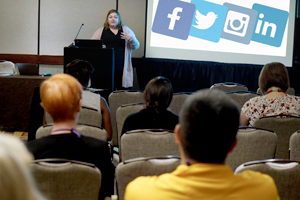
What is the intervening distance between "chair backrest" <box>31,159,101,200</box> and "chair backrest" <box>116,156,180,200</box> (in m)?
0.14

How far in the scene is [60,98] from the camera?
1922 millimetres

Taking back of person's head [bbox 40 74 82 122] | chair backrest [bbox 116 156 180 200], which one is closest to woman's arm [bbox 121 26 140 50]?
back of person's head [bbox 40 74 82 122]

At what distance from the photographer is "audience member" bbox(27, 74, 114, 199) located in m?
1.83

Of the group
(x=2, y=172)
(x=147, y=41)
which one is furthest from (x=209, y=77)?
(x=2, y=172)

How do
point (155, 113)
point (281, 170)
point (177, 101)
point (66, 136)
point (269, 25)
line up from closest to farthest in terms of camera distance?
point (281, 170), point (66, 136), point (155, 113), point (177, 101), point (269, 25)

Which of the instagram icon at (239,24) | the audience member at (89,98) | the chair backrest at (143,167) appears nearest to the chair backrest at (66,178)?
the chair backrest at (143,167)

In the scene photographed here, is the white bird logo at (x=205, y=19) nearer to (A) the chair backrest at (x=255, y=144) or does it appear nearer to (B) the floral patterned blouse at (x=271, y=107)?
(B) the floral patterned blouse at (x=271, y=107)

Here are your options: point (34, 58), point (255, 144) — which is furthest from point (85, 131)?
point (34, 58)

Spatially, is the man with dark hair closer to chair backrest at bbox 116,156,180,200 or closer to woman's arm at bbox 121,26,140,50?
chair backrest at bbox 116,156,180,200

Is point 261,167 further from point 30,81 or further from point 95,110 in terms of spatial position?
point 30,81

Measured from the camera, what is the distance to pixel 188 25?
686cm

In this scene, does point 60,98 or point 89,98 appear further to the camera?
point 89,98

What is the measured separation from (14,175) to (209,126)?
582 millimetres

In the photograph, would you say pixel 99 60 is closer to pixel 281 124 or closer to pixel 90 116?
pixel 90 116
